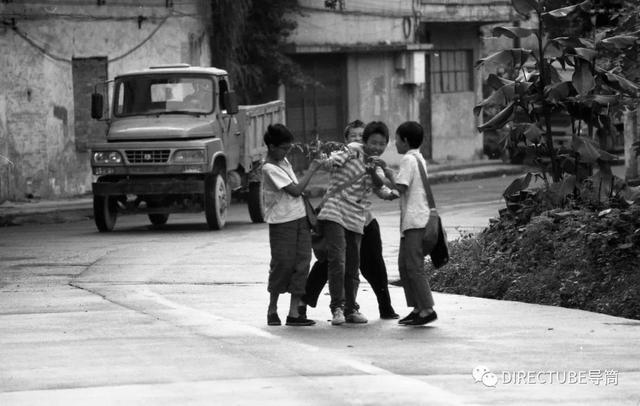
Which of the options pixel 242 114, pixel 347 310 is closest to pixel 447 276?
pixel 347 310

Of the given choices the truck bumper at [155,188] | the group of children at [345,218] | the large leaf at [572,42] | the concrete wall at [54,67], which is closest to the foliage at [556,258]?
the large leaf at [572,42]

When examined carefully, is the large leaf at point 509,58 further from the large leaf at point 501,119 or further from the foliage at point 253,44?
the foliage at point 253,44

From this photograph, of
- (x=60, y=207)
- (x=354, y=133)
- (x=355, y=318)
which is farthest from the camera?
(x=60, y=207)

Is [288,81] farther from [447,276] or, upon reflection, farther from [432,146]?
[447,276]

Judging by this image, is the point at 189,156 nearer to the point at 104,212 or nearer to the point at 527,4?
the point at 104,212

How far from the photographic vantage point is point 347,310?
1203 cm

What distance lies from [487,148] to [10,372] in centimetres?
3242

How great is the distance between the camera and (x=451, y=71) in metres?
40.9

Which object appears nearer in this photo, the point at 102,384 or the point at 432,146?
the point at 102,384

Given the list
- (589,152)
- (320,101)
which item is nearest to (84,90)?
(320,101)

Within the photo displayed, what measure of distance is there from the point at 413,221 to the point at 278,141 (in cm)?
127

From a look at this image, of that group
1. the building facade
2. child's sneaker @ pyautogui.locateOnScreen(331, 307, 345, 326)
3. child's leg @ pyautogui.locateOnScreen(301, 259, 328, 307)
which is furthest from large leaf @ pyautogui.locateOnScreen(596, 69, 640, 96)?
the building facade

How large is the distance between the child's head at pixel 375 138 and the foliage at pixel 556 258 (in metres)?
2.42

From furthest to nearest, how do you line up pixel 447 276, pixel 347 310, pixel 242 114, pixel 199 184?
pixel 242 114
pixel 199 184
pixel 447 276
pixel 347 310
